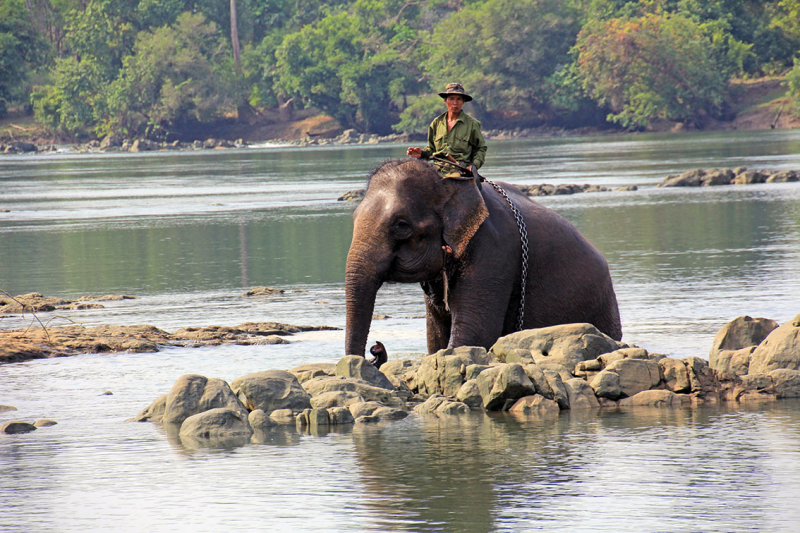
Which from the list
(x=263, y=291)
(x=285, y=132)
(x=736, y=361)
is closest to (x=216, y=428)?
(x=736, y=361)

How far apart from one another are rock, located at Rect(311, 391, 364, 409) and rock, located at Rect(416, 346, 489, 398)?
0.73m

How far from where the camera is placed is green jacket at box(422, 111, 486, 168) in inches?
395

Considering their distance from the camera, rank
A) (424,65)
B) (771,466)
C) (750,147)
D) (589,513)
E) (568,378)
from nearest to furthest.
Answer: (589,513) → (771,466) → (568,378) → (750,147) → (424,65)

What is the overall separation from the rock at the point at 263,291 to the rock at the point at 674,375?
351 inches

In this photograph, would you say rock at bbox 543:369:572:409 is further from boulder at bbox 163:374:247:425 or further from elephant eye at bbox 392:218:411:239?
boulder at bbox 163:374:247:425

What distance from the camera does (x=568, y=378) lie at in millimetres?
9734

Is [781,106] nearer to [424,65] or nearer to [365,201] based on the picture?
[424,65]

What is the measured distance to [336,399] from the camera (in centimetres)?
941

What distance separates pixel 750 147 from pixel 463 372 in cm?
6226

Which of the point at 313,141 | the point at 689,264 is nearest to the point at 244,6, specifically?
the point at 313,141

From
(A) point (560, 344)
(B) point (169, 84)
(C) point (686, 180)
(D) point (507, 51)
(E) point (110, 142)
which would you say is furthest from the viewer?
(E) point (110, 142)

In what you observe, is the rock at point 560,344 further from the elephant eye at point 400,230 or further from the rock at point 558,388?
the elephant eye at point 400,230

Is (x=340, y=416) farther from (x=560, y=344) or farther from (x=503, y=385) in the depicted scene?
(x=560, y=344)

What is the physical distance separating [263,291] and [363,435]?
933 cm
